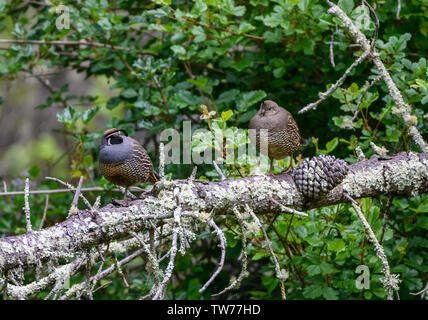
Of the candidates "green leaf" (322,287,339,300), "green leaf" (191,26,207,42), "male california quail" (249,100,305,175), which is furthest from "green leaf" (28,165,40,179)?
"green leaf" (322,287,339,300)

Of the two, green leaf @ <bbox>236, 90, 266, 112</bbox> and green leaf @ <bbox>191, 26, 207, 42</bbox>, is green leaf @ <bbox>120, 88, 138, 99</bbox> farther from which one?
green leaf @ <bbox>236, 90, 266, 112</bbox>

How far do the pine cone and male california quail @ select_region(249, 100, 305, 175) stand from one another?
2.04ft

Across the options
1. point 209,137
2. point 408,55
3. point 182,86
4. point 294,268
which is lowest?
point 294,268

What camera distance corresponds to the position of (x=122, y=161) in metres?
3.04

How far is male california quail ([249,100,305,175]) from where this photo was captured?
3.41m

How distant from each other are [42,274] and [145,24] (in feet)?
8.27

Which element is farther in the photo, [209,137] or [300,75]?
[300,75]

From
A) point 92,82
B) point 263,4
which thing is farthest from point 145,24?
point 92,82

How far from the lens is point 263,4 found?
147 inches

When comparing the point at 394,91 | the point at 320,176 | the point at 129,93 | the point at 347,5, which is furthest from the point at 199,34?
the point at 320,176

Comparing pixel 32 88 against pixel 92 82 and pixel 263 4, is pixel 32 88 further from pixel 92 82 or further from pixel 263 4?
pixel 263 4

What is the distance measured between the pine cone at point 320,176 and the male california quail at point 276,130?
62 centimetres

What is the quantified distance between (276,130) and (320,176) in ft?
2.64

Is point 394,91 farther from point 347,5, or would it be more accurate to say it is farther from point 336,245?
point 336,245
